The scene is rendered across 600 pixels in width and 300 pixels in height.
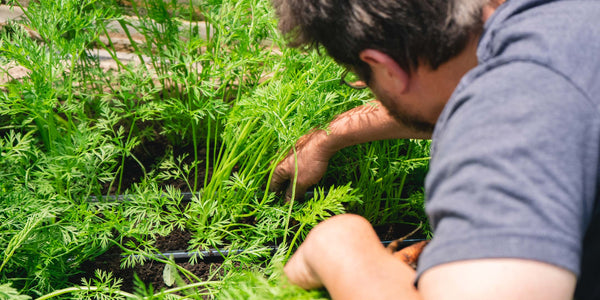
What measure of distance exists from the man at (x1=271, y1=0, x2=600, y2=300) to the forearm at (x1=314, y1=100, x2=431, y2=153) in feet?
1.52

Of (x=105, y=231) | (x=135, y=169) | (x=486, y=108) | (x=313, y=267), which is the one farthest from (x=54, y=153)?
(x=486, y=108)

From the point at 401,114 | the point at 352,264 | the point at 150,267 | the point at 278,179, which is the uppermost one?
the point at 401,114

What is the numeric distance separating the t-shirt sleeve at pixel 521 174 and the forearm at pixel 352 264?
0.17 m

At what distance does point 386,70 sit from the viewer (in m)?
0.89

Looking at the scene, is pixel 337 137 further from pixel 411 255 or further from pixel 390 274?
pixel 390 274

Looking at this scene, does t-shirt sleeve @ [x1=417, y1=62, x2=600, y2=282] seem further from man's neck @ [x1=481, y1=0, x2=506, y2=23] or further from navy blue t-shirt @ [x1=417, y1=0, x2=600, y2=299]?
man's neck @ [x1=481, y1=0, x2=506, y2=23]

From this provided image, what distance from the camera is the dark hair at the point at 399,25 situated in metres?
0.79

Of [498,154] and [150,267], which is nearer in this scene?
[498,154]

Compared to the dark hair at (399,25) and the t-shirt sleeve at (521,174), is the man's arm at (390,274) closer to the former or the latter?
the t-shirt sleeve at (521,174)

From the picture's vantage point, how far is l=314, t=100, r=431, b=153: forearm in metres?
1.32

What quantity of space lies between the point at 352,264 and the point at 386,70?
1.19 ft

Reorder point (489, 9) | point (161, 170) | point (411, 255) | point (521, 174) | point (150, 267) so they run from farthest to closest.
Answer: point (161, 170) < point (150, 267) < point (411, 255) < point (489, 9) < point (521, 174)

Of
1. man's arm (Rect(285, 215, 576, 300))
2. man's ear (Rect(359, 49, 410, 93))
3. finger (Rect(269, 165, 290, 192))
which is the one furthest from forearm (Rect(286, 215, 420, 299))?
finger (Rect(269, 165, 290, 192))

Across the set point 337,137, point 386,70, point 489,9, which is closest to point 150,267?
point 337,137
